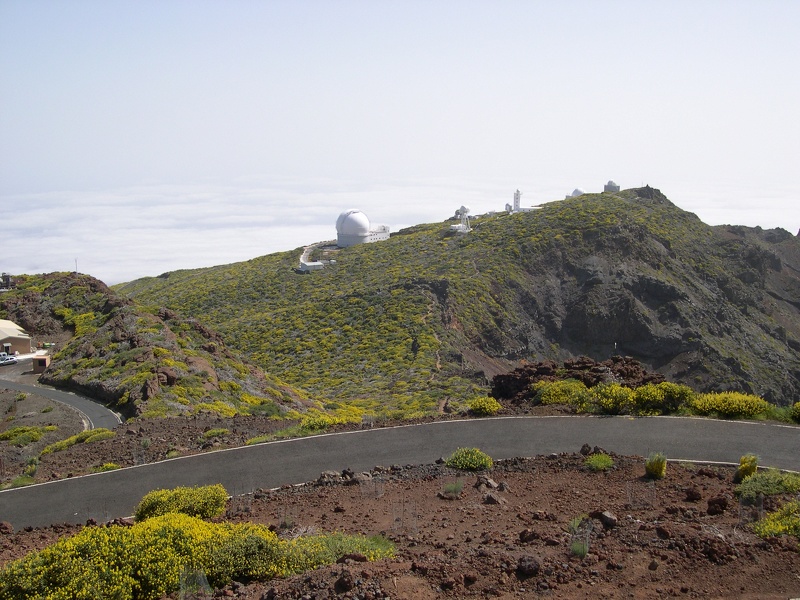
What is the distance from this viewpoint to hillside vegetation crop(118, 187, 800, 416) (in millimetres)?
34031

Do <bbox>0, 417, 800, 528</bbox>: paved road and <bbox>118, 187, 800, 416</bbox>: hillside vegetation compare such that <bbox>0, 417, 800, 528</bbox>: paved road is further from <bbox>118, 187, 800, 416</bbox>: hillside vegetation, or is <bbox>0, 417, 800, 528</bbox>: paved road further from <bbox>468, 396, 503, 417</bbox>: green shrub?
<bbox>118, 187, 800, 416</bbox>: hillside vegetation

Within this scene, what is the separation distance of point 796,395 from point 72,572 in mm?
39684

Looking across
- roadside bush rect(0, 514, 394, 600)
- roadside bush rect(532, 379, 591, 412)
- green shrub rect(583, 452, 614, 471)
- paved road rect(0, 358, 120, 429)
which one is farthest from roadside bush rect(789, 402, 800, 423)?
paved road rect(0, 358, 120, 429)

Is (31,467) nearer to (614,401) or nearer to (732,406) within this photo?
(614,401)

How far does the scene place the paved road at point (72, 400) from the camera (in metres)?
19.7

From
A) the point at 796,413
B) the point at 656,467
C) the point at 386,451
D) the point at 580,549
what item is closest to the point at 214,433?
the point at 386,451

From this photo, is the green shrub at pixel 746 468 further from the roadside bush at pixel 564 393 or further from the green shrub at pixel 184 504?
the green shrub at pixel 184 504

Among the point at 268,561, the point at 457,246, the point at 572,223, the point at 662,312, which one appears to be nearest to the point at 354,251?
the point at 457,246

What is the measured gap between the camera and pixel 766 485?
34.9 feet

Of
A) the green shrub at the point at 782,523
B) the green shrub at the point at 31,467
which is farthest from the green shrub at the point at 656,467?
the green shrub at the point at 31,467

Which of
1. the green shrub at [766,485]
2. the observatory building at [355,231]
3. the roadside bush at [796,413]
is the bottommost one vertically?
the green shrub at [766,485]

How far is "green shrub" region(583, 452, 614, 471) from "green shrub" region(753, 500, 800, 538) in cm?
316

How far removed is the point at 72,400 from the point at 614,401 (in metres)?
16.2

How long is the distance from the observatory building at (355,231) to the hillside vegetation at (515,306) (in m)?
3.25
